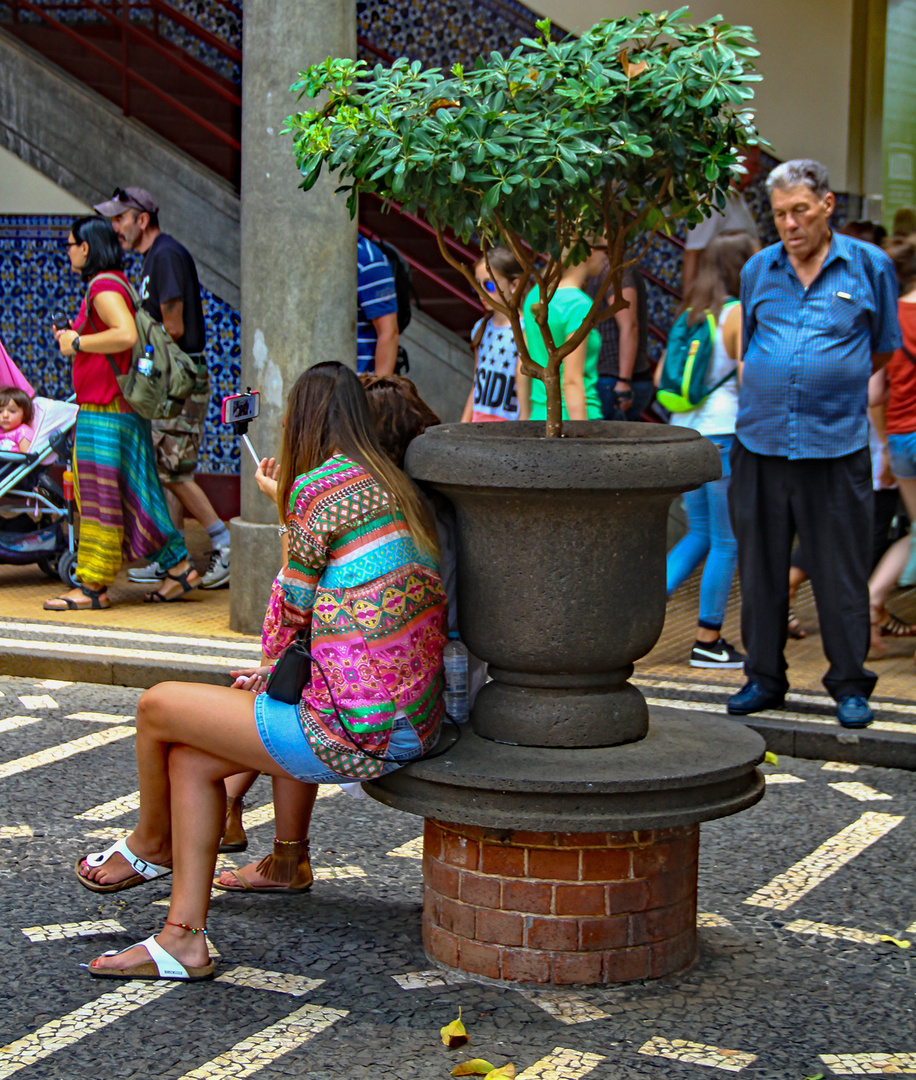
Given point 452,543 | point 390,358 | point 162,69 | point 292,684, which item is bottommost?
point 292,684

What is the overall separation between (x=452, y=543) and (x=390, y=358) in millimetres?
4265

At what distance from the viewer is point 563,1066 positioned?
3.36 meters

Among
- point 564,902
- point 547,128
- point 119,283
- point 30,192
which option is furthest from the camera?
point 30,192

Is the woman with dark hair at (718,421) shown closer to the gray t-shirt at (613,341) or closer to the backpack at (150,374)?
the gray t-shirt at (613,341)

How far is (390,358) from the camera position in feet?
26.8

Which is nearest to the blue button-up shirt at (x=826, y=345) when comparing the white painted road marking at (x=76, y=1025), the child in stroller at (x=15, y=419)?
the white painted road marking at (x=76, y=1025)

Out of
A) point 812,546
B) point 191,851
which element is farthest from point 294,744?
point 812,546

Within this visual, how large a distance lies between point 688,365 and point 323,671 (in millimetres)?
3680

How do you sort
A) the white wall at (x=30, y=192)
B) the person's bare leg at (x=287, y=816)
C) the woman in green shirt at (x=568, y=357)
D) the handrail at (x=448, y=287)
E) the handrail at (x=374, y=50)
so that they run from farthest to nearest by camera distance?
1. the handrail at (x=374, y=50)
2. the white wall at (x=30, y=192)
3. the handrail at (x=448, y=287)
4. the woman in green shirt at (x=568, y=357)
5. the person's bare leg at (x=287, y=816)

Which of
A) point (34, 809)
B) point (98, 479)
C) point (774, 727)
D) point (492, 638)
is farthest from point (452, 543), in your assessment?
A: point (98, 479)

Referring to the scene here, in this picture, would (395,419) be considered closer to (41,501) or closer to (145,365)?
(145,365)

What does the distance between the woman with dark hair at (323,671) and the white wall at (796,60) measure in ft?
28.5

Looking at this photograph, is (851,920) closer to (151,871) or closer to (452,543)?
(452,543)

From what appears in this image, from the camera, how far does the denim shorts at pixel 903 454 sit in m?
7.04
